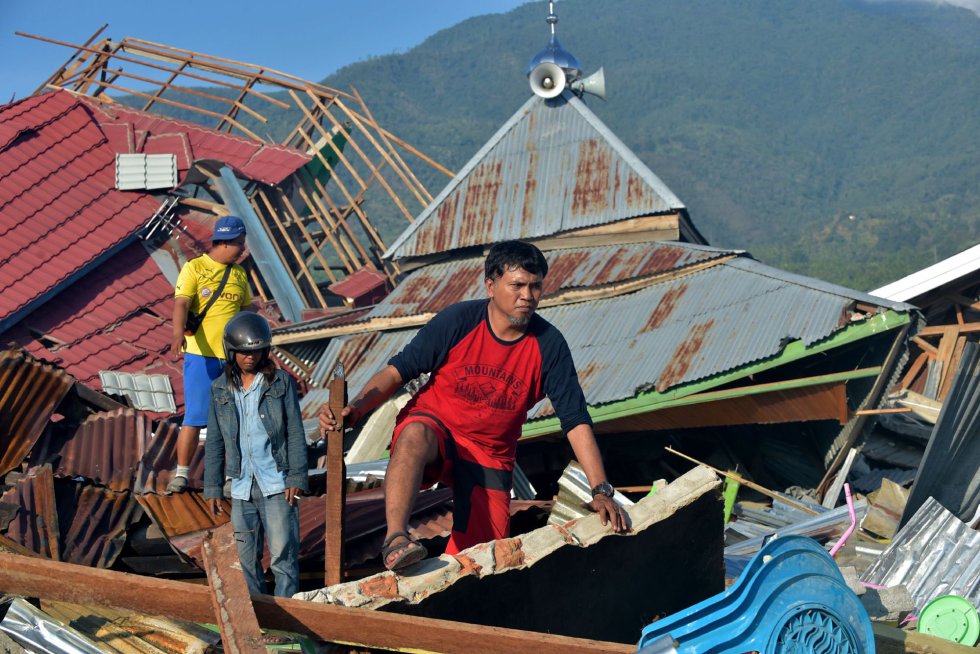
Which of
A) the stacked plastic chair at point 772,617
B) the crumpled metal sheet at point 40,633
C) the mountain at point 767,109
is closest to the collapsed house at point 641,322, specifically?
the crumpled metal sheet at point 40,633

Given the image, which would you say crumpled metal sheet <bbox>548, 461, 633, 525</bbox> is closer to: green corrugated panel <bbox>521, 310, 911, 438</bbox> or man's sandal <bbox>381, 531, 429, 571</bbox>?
man's sandal <bbox>381, 531, 429, 571</bbox>

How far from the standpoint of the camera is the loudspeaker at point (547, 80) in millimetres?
16062

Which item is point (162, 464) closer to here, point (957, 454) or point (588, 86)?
point (957, 454)

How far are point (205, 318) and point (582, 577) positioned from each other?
314cm

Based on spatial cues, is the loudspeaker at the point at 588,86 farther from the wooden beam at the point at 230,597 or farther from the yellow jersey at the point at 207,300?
the wooden beam at the point at 230,597

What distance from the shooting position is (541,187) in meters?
15.4

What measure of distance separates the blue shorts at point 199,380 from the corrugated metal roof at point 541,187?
8.06 meters

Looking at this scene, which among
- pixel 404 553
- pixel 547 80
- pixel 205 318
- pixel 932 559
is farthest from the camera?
pixel 547 80

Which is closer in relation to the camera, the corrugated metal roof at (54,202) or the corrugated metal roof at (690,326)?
the corrugated metal roof at (690,326)

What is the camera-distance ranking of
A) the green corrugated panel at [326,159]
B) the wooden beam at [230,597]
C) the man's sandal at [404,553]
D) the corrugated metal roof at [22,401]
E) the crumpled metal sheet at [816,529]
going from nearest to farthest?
1. the wooden beam at [230,597]
2. the man's sandal at [404,553]
3. the corrugated metal roof at [22,401]
4. the crumpled metal sheet at [816,529]
5. the green corrugated panel at [326,159]

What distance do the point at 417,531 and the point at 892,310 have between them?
19.5ft

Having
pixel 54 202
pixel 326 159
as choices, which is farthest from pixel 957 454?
pixel 326 159

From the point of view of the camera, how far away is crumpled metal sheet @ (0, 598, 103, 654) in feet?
16.1

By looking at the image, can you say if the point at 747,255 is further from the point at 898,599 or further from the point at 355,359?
the point at 898,599
